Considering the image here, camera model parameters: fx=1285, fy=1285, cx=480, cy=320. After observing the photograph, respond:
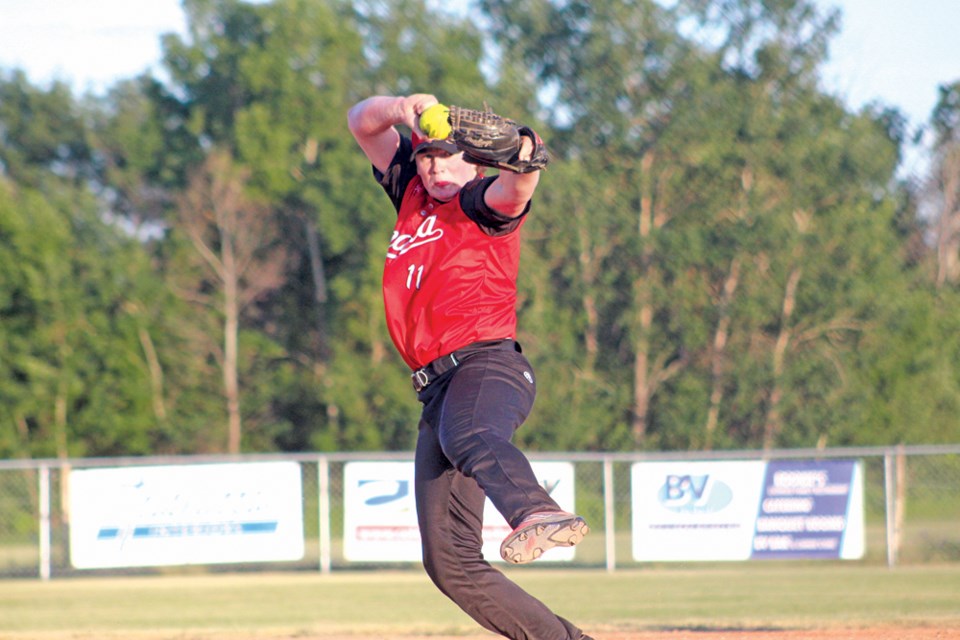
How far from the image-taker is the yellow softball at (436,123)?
4309mm

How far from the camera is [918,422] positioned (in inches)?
1120

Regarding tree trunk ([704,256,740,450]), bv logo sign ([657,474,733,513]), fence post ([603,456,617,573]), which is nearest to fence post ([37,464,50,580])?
fence post ([603,456,617,573])

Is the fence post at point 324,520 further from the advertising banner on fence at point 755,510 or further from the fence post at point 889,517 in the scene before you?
the fence post at point 889,517

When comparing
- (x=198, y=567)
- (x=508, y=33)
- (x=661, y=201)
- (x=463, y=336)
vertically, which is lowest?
(x=198, y=567)

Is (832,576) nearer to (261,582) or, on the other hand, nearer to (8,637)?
(261,582)

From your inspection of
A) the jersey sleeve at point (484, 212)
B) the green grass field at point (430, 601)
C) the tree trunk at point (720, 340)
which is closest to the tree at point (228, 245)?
the tree trunk at point (720, 340)

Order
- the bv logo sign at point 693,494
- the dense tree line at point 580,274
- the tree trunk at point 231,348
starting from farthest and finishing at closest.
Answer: the tree trunk at point 231,348, the dense tree line at point 580,274, the bv logo sign at point 693,494

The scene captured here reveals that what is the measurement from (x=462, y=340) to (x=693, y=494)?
37.3 feet

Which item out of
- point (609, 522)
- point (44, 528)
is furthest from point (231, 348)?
point (609, 522)

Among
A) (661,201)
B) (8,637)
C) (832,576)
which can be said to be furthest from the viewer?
(661,201)

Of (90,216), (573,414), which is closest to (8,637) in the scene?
(573,414)

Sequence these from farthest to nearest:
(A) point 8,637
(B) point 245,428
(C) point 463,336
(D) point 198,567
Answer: (B) point 245,428 < (D) point 198,567 < (A) point 8,637 < (C) point 463,336

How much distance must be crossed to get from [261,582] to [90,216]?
19.3 meters

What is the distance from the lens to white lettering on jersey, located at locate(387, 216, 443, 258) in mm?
4828
